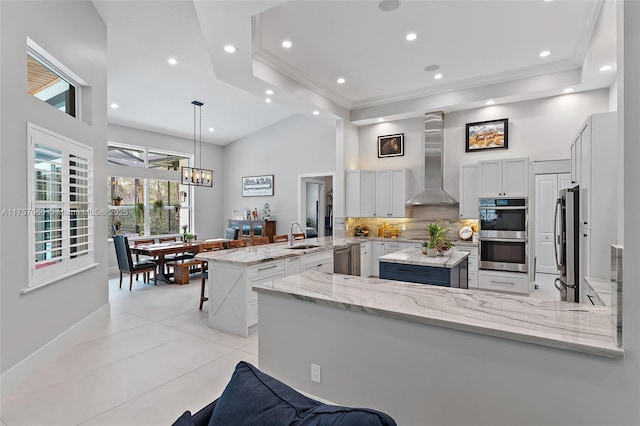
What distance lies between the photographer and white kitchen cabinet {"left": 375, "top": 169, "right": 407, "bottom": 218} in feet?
21.4

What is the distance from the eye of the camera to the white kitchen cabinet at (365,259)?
6254mm

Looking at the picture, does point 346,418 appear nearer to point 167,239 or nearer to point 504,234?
point 504,234

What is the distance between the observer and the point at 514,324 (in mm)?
1486

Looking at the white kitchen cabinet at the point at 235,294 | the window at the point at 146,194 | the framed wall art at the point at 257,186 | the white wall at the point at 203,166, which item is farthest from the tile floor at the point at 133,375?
the framed wall art at the point at 257,186

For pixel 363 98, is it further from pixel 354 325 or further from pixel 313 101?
pixel 354 325

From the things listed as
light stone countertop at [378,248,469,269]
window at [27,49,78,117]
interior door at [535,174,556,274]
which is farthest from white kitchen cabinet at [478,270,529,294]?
window at [27,49,78,117]

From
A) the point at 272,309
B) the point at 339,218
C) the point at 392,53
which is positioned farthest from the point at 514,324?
the point at 339,218

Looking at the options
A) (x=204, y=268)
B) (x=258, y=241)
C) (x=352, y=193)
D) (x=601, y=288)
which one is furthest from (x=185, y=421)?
(x=352, y=193)

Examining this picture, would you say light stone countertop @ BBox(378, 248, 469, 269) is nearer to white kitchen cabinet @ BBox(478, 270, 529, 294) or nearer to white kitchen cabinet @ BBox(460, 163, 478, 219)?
white kitchen cabinet @ BBox(478, 270, 529, 294)

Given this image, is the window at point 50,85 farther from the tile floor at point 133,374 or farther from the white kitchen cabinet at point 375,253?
the white kitchen cabinet at point 375,253

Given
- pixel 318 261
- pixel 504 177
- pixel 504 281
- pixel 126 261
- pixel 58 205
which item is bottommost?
pixel 504 281

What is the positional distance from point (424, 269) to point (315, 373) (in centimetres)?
200

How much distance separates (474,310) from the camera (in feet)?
5.53

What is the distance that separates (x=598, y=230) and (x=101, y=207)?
5.25 m
